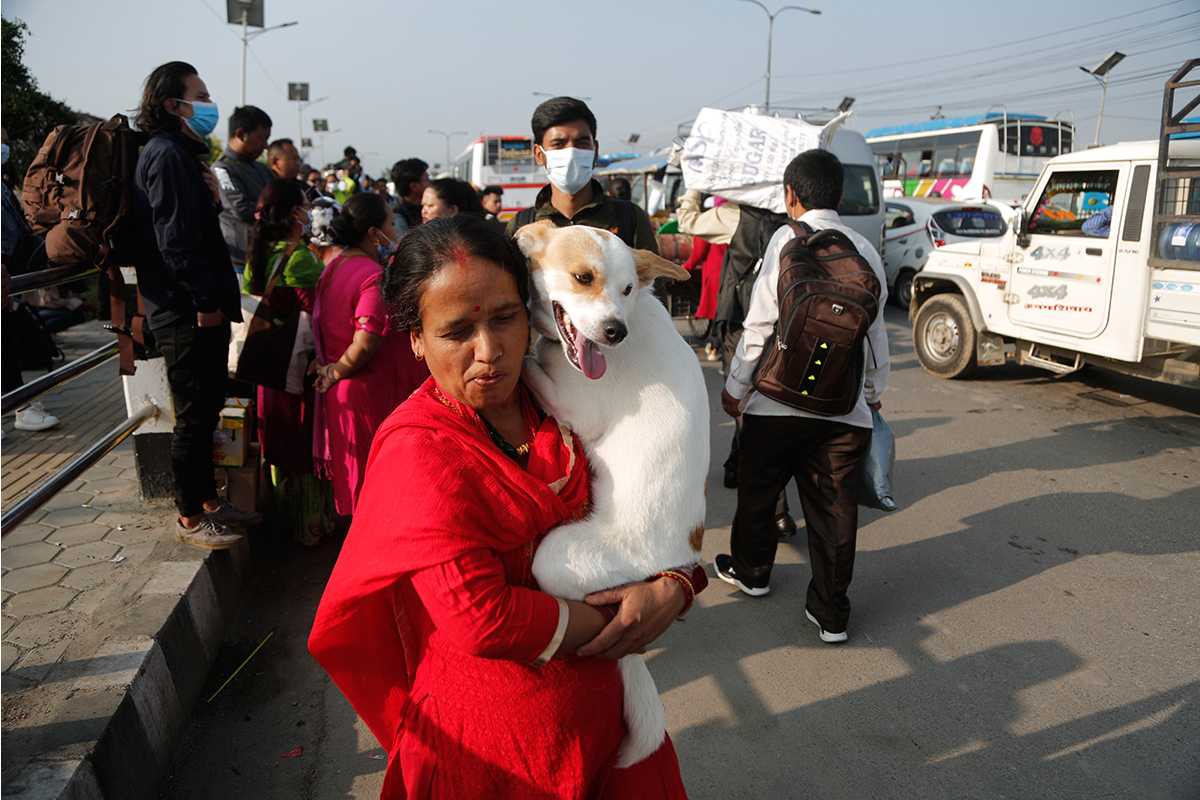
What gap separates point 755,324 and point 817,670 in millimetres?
1554

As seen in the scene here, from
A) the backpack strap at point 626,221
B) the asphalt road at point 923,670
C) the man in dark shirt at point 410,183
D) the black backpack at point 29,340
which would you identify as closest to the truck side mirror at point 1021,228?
the asphalt road at point 923,670

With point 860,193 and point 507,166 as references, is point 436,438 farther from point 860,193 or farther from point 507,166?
point 507,166

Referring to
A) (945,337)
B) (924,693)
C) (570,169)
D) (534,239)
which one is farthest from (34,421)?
(945,337)

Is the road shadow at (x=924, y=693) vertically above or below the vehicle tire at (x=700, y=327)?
below

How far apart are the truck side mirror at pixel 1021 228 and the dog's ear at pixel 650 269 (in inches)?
253

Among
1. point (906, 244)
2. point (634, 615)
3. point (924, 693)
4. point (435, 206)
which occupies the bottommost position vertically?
point (924, 693)

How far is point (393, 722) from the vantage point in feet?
4.58

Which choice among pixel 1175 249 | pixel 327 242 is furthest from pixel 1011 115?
pixel 327 242

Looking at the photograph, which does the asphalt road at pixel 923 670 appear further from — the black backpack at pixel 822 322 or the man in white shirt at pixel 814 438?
the black backpack at pixel 822 322

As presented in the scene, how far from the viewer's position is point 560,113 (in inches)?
108

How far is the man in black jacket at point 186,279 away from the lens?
3.07 metres

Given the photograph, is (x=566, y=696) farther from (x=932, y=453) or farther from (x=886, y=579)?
(x=932, y=453)

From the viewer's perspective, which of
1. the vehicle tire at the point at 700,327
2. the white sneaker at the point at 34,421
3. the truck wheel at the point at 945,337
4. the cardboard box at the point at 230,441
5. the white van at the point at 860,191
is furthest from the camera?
the white van at the point at 860,191

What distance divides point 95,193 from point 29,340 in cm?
364
